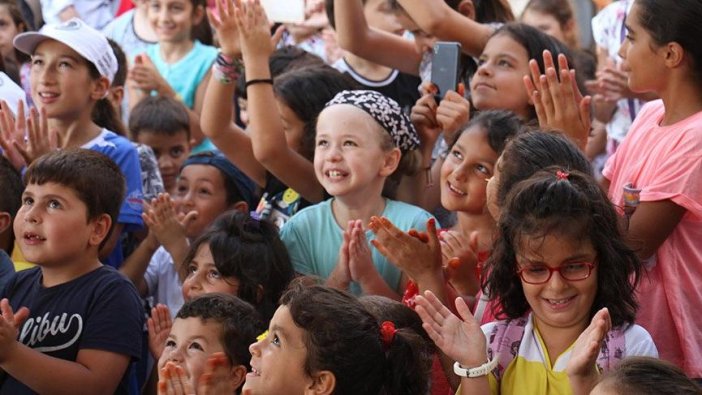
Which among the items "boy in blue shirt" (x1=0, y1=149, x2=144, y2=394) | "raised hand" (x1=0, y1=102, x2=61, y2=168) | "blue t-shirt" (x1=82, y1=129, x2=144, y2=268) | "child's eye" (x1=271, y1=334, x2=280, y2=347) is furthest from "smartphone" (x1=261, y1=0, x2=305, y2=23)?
"child's eye" (x1=271, y1=334, x2=280, y2=347)

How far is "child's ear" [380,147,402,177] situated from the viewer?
13.5ft

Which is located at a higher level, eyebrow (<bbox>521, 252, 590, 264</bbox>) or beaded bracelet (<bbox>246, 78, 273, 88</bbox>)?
beaded bracelet (<bbox>246, 78, 273, 88</bbox>)

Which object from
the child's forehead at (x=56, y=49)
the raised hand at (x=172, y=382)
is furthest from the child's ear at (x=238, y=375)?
the child's forehead at (x=56, y=49)

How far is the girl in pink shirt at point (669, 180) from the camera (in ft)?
10.8

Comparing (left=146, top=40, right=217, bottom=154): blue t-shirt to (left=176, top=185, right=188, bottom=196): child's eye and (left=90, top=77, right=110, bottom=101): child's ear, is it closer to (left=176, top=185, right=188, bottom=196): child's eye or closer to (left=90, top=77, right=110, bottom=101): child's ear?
(left=176, top=185, right=188, bottom=196): child's eye

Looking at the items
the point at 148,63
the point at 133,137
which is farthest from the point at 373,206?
the point at 148,63

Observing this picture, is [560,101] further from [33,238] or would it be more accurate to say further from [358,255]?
[33,238]

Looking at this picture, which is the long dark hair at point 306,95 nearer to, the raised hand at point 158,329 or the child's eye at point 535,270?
the raised hand at point 158,329

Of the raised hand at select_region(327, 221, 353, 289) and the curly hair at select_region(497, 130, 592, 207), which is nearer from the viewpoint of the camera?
the curly hair at select_region(497, 130, 592, 207)

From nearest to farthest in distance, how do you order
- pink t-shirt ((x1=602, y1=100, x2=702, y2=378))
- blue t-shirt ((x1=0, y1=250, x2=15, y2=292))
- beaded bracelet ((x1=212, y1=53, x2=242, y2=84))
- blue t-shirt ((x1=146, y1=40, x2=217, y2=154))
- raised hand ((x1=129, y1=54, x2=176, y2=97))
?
pink t-shirt ((x1=602, y1=100, x2=702, y2=378)) < blue t-shirt ((x1=0, y1=250, x2=15, y2=292)) < beaded bracelet ((x1=212, y1=53, x2=242, y2=84)) < raised hand ((x1=129, y1=54, x2=176, y2=97)) < blue t-shirt ((x1=146, y1=40, x2=217, y2=154))

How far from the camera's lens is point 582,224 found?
3.03 meters

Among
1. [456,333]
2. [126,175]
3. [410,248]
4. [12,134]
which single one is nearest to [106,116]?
[126,175]

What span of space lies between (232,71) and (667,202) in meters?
1.99

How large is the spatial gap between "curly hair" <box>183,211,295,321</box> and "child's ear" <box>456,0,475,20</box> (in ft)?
4.34
